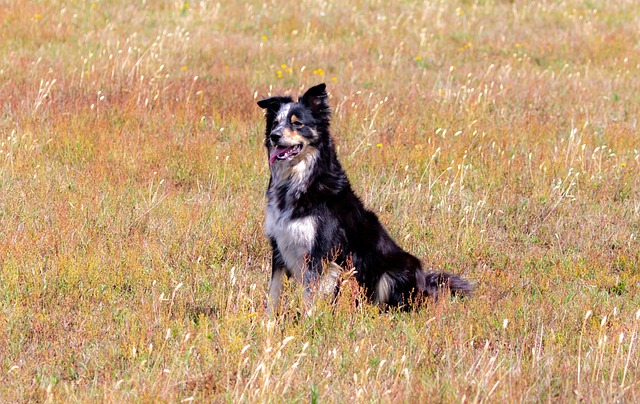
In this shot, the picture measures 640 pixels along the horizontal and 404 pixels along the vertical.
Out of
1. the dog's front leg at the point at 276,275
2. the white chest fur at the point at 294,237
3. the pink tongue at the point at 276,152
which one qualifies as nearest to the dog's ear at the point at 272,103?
the pink tongue at the point at 276,152

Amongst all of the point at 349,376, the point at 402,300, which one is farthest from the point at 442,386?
the point at 402,300

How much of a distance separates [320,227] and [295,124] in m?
0.74

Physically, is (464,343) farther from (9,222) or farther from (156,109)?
(156,109)

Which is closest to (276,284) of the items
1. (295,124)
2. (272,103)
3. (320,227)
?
(320,227)

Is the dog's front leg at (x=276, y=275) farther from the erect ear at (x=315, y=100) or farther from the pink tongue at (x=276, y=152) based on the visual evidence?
the erect ear at (x=315, y=100)

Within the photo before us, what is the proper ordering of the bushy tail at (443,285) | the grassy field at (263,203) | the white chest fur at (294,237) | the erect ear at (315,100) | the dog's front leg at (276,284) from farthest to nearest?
1. the erect ear at (315,100)
2. the bushy tail at (443,285)
3. the dog's front leg at (276,284)
4. the white chest fur at (294,237)
5. the grassy field at (263,203)

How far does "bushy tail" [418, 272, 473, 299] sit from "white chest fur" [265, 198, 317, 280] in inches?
33.1

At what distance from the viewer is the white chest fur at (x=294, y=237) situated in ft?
16.9

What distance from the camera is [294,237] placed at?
5.16 meters

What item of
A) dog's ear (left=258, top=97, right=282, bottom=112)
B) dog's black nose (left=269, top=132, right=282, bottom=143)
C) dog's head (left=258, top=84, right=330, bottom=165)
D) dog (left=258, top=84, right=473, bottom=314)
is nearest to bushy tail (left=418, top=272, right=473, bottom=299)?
dog (left=258, top=84, right=473, bottom=314)

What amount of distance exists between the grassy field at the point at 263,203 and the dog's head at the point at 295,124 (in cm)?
95

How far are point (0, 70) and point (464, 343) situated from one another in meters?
7.24

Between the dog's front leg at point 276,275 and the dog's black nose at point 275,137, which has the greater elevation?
the dog's black nose at point 275,137

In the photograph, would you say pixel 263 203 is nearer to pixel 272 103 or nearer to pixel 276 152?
pixel 272 103
